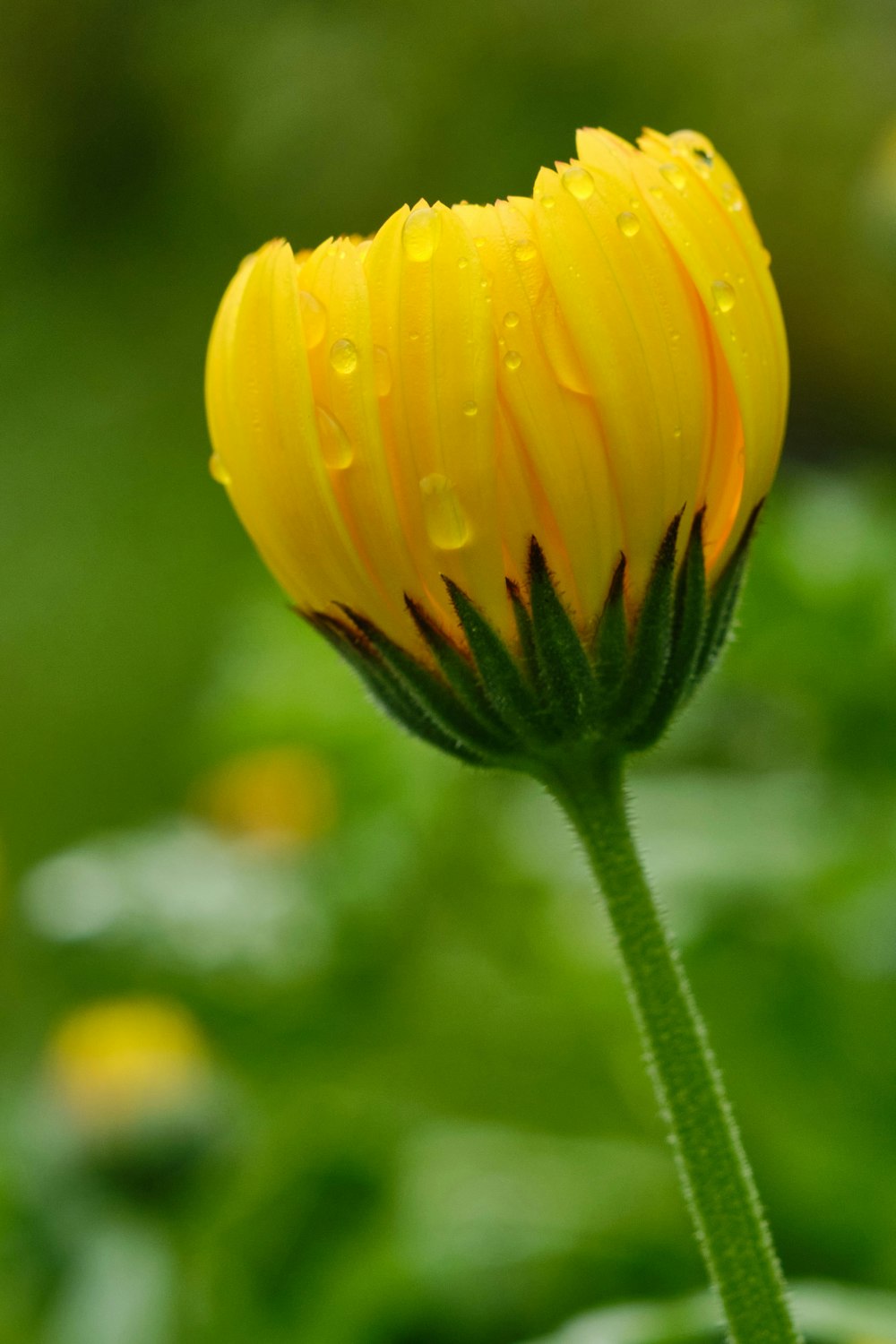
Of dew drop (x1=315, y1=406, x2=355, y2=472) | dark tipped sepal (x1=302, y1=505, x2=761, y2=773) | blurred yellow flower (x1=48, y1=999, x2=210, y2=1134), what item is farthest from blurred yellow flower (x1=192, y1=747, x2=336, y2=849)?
dew drop (x1=315, y1=406, x2=355, y2=472)

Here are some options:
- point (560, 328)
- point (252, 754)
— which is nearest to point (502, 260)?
point (560, 328)

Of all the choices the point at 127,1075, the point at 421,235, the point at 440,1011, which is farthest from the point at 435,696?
the point at 440,1011

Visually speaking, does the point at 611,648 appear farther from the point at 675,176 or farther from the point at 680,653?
the point at 675,176

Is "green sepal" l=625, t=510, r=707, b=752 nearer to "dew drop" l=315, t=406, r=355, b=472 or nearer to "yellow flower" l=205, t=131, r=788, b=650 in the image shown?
"yellow flower" l=205, t=131, r=788, b=650

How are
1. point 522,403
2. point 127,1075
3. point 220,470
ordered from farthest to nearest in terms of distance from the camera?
point 127,1075 < point 220,470 < point 522,403

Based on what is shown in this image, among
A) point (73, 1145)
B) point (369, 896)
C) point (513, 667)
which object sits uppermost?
point (369, 896)

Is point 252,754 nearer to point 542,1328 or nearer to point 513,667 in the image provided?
point 542,1328
